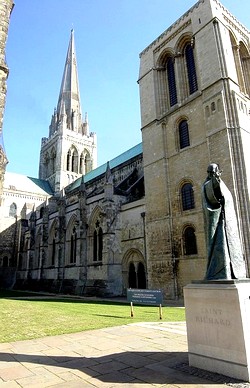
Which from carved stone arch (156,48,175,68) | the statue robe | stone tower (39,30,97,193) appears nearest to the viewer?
the statue robe

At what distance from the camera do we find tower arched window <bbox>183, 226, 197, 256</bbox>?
1666cm

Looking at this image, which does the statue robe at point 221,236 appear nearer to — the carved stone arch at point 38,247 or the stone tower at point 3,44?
the stone tower at point 3,44

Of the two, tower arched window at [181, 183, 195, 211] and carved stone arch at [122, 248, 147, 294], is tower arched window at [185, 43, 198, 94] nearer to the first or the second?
tower arched window at [181, 183, 195, 211]

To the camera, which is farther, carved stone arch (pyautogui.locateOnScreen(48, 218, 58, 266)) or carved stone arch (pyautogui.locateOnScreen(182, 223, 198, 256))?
carved stone arch (pyautogui.locateOnScreen(48, 218, 58, 266))

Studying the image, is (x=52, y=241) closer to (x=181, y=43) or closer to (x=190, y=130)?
(x=190, y=130)

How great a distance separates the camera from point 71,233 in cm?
2891

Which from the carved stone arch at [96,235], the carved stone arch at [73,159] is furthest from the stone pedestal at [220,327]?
the carved stone arch at [73,159]

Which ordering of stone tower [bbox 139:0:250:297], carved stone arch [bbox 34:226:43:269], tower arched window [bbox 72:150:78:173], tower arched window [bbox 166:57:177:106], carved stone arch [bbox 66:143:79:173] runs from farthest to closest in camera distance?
1. tower arched window [bbox 72:150:78:173]
2. carved stone arch [bbox 66:143:79:173]
3. carved stone arch [bbox 34:226:43:269]
4. tower arched window [bbox 166:57:177:106]
5. stone tower [bbox 139:0:250:297]

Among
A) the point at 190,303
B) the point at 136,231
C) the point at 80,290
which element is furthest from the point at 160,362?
the point at 80,290

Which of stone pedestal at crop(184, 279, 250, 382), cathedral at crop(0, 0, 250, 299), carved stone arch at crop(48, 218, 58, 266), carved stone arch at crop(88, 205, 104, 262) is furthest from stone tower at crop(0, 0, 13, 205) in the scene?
carved stone arch at crop(48, 218, 58, 266)

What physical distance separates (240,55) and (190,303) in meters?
22.3

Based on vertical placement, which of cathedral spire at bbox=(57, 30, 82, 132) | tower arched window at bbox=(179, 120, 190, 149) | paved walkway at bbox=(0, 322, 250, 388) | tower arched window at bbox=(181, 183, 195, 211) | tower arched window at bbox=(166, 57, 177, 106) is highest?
cathedral spire at bbox=(57, 30, 82, 132)

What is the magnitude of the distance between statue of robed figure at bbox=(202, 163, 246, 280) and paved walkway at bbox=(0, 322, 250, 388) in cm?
151

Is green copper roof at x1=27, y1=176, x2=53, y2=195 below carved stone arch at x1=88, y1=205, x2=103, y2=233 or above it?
above
